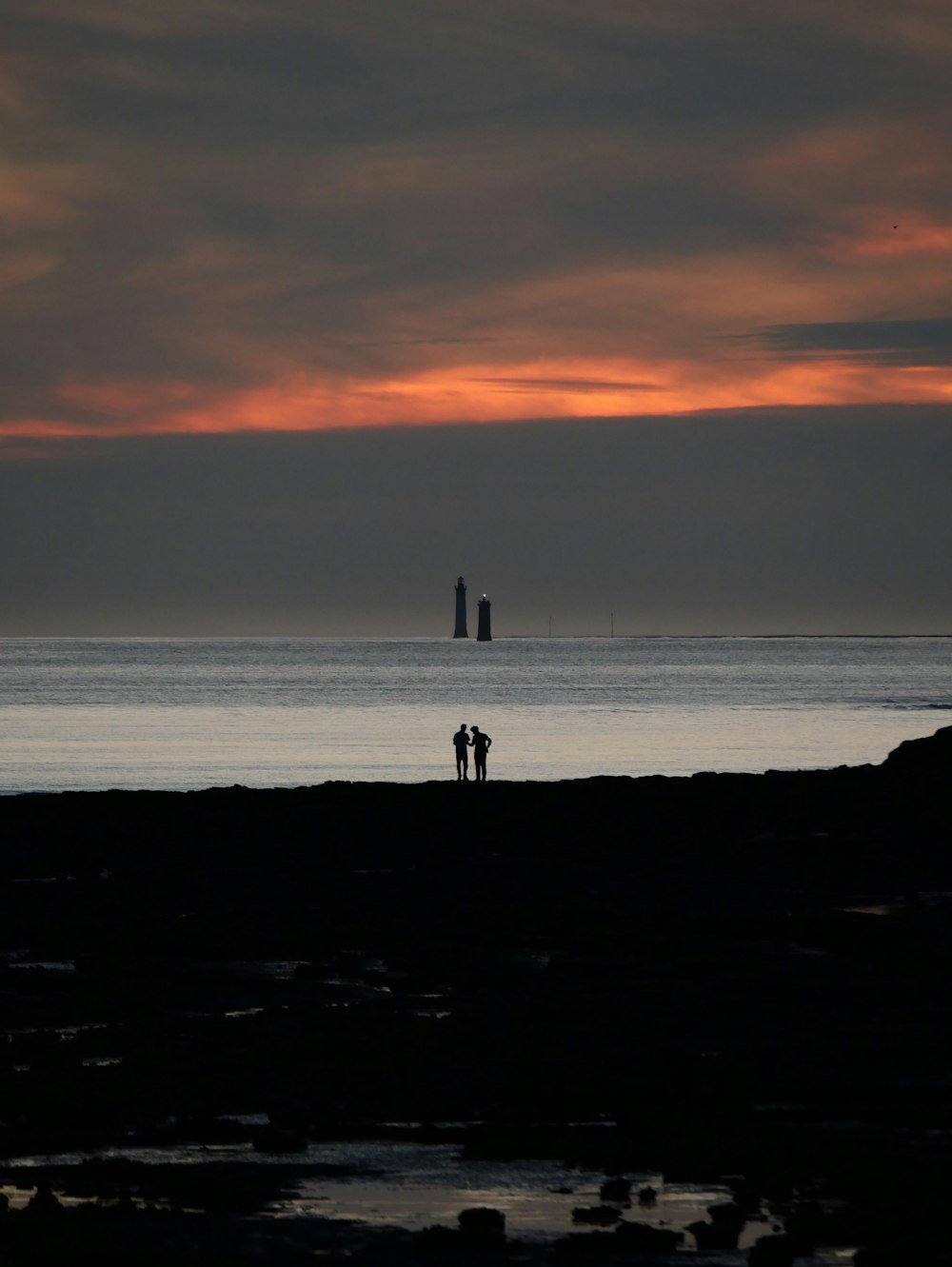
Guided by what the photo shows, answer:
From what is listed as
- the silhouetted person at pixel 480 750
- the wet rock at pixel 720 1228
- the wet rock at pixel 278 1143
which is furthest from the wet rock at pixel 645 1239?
the silhouetted person at pixel 480 750

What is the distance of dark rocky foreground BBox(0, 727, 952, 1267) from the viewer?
12.1 metres

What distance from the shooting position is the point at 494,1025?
1911 cm

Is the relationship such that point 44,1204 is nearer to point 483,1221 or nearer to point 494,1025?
point 483,1221

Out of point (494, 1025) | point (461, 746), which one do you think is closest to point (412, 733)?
point (461, 746)

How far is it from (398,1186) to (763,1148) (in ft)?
9.50

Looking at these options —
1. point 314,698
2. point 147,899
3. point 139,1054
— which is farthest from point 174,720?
point 139,1054

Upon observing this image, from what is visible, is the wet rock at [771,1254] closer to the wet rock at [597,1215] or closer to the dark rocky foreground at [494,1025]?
the dark rocky foreground at [494,1025]

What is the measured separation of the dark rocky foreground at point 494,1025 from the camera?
12125mm

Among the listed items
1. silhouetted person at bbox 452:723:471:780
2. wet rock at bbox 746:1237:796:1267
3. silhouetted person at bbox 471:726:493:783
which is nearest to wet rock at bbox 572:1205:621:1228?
wet rock at bbox 746:1237:796:1267

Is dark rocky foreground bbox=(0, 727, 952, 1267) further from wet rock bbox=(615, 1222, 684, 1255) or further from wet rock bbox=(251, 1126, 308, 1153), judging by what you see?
wet rock bbox=(251, 1126, 308, 1153)

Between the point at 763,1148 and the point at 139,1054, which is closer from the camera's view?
the point at 763,1148

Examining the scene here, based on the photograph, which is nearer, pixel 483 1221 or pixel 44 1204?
pixel 483 1221

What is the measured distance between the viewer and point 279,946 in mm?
25344

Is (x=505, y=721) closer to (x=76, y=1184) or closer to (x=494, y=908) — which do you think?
(x=494, y=908)
